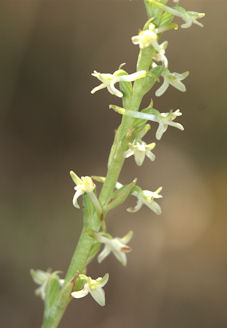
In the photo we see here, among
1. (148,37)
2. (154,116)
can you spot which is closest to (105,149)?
(154,116)

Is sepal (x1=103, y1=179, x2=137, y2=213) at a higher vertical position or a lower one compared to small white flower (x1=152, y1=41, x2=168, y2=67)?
lower

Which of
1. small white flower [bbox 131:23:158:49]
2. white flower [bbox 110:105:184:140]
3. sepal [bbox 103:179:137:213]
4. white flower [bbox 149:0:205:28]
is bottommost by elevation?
sepal [bbox 103:179:137:213]

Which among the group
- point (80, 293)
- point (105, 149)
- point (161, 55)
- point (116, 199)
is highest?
point (105, 149)

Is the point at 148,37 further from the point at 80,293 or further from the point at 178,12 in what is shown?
the point at 80,293

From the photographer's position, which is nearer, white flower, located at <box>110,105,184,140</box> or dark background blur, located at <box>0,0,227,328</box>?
white flower, located at <box>110,105,184,140</box>

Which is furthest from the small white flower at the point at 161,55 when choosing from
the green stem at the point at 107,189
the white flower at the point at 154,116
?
the white flower at the point at 154,116

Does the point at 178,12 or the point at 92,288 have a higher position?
the point at 178,12

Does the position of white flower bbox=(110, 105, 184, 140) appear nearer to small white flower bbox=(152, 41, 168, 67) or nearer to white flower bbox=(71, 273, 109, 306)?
small white flower bbox=(152, 41, 168, 67)

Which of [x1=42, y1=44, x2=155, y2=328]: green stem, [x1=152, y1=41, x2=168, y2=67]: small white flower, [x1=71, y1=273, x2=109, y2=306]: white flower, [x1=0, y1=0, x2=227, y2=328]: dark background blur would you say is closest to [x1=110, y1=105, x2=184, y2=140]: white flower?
[x1=42, y1=44, x2=155, y2=328]: green stem

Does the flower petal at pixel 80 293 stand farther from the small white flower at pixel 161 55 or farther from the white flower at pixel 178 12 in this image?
the white flower at pixel 178 12

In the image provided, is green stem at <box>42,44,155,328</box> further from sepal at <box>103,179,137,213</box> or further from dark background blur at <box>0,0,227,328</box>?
dark background blur at <box>0,0,227,328</box>
